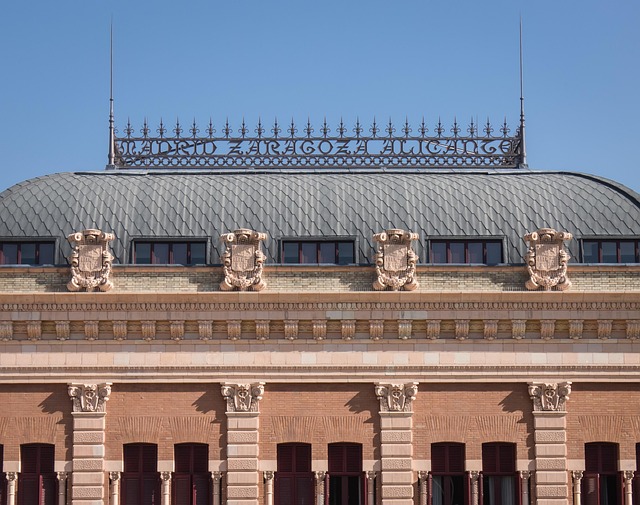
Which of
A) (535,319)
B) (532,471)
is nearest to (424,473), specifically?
(532,471)

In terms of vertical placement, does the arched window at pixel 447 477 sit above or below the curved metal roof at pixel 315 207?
below

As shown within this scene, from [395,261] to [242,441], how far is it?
680 cm

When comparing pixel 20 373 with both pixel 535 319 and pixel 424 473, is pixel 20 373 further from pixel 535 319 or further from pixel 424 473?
pixel 535 319

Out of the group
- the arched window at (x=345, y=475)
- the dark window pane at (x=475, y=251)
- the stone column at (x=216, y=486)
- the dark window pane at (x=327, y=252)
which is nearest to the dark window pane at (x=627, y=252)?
the dark window pane at (x=475, y=251)

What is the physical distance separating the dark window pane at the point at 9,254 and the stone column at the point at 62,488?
6794 mm

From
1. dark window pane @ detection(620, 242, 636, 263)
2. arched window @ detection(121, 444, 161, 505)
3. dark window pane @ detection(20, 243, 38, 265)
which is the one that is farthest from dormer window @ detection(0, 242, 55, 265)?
dark window pane @ detection(620, 242, 636, 263)

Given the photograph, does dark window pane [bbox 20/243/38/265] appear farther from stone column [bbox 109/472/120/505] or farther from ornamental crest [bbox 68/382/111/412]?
stone column [bbox 109/472/120/505]

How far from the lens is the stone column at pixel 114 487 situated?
37312 millimetres

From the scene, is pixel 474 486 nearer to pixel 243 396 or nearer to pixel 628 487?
pixel 628 487

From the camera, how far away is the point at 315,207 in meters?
40.7

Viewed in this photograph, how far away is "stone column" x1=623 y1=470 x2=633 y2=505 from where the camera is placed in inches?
1473

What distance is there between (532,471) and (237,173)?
13.7 m

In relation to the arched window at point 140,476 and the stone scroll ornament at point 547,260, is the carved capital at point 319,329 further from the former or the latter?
the stone scroll ornament at point 547,260

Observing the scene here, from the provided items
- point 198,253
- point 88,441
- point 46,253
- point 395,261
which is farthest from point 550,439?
point 46,253
